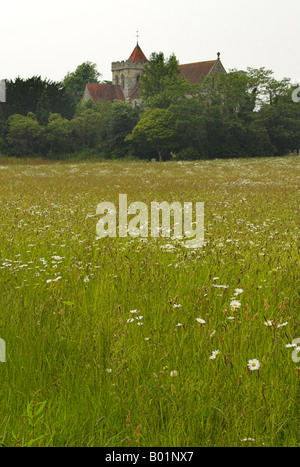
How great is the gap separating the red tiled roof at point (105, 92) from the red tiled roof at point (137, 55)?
24.1 feet

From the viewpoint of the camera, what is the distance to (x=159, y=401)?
2.30m

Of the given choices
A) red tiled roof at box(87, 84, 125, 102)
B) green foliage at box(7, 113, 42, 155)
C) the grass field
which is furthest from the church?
the grass field

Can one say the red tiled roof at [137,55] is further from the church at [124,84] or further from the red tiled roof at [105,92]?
the red tiled roof at [105,92]

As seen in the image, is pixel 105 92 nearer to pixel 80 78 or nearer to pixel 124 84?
pixel 124 84

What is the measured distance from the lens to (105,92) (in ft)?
280

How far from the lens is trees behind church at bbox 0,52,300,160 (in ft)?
155

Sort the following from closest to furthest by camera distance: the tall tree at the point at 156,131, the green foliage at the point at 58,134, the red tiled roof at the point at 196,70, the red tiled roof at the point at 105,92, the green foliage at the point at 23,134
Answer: the tall tree at the point at 156,131, the green foliage at the point at 23,134, the green foliage at the point at 58,134, the red tiled roof at the point at 196,70, the red tiled roof at the point at 105,92

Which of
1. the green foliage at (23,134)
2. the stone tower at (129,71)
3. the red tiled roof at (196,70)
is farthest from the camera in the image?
the stone tower at (129,71)

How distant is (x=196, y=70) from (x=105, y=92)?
21.6 m

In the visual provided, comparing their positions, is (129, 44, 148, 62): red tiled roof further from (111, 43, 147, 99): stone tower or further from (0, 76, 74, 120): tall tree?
(0, 76, 74, 120): tall tree

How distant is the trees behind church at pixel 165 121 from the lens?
47.2 meters

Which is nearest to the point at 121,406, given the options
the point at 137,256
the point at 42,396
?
the point at 42,396

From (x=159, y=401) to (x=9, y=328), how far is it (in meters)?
1.54

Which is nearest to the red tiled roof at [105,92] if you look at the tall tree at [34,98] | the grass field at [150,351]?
the tall tree at [34,98]
